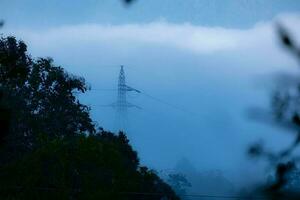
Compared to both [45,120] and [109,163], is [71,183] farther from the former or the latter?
[45,120]

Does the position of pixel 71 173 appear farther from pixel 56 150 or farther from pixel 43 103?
pixel 43 103

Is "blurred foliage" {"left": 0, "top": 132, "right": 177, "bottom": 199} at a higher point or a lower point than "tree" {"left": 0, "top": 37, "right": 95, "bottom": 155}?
lower

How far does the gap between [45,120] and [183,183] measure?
95.1 ft

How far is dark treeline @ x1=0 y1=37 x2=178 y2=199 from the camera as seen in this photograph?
1942 centimetres

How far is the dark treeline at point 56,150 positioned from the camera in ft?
63.7

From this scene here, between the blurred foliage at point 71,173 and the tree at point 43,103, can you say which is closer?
the blurred foliage at point 71,173

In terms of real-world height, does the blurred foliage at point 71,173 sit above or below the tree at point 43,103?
below

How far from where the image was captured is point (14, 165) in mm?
20609

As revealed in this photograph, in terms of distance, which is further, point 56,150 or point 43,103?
point 43,103

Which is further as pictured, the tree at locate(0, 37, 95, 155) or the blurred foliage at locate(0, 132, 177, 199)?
the tree at locate(0, 37, 95, 155)

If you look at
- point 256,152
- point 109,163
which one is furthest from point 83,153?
point 256,152

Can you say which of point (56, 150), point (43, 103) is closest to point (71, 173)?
point (56, 150)

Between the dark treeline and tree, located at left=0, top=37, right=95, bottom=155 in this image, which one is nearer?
the dark treeline

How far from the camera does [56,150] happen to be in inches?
799
